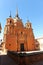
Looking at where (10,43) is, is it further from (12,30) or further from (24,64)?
(24,64)

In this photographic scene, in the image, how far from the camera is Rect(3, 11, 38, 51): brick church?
89.8ft

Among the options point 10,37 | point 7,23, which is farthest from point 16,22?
point 10,37

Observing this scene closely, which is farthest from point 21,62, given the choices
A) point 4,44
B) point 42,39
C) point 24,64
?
point 42,39

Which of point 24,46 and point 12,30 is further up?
point 12,30

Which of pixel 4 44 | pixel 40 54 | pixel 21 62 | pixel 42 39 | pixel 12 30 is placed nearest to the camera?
pixel 21 62

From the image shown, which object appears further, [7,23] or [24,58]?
[7,23]

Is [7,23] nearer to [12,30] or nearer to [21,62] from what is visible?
[12,30]

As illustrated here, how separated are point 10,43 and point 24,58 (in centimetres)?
1809

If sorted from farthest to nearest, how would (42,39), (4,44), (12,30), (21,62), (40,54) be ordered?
(42,39) < (12,30) < (4,44) < (40,54) < (21,62)

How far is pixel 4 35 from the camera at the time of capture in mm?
27734

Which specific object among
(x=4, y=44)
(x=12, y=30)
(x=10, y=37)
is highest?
(x=12, y=30)

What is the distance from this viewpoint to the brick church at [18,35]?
2738 cm

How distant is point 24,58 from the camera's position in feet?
30.8

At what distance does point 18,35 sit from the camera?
29.2 meters
